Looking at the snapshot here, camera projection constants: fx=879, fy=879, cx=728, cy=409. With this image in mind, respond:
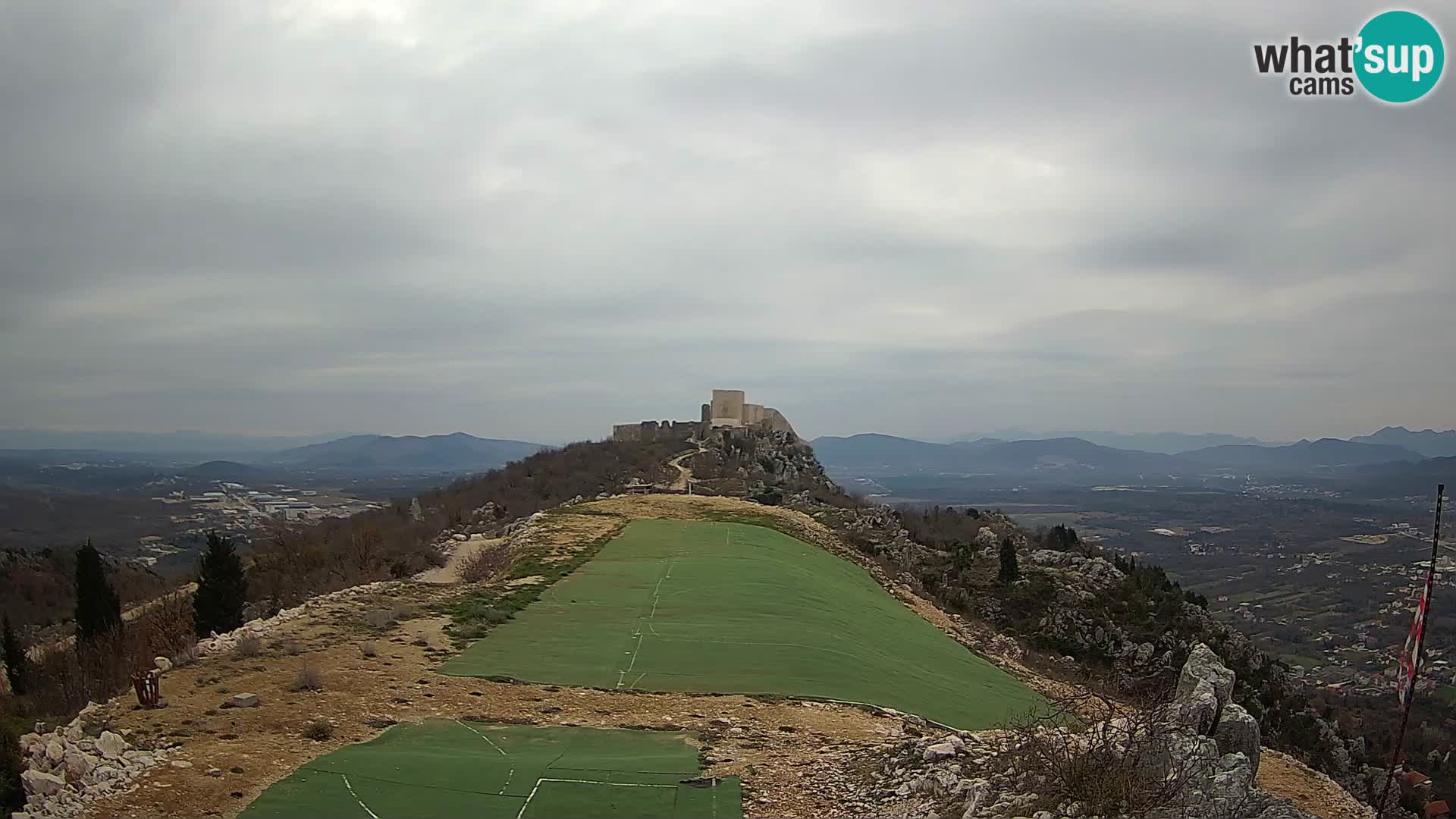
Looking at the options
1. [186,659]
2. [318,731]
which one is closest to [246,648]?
[186,659]

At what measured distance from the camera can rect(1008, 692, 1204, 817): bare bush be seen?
262 inches

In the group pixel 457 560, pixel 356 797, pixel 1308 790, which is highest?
pixel 356 797

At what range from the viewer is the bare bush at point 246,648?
13.6m

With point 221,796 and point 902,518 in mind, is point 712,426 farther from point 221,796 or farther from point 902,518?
point 221,796

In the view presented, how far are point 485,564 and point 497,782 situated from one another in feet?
58.9

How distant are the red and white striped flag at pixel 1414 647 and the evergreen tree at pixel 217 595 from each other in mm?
22959

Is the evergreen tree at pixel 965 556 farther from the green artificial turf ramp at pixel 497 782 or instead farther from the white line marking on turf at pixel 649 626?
the green artificial turf ramp at pixel 497 782

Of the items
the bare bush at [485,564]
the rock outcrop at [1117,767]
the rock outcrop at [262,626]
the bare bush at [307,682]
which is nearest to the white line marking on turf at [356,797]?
the bare bush at [307,682]

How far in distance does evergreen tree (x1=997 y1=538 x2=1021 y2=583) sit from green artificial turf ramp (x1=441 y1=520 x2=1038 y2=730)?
57.0 feet

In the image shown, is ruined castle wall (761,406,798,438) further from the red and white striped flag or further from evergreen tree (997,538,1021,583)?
the red and white striped flag

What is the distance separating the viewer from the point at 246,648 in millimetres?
13734

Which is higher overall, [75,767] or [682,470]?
[682,470]

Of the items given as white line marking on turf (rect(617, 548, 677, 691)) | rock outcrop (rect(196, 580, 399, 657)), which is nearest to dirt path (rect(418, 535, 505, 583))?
rock outcrop (rect(196, 580, 399, 657))

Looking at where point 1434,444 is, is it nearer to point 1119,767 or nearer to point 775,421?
point 775,421
